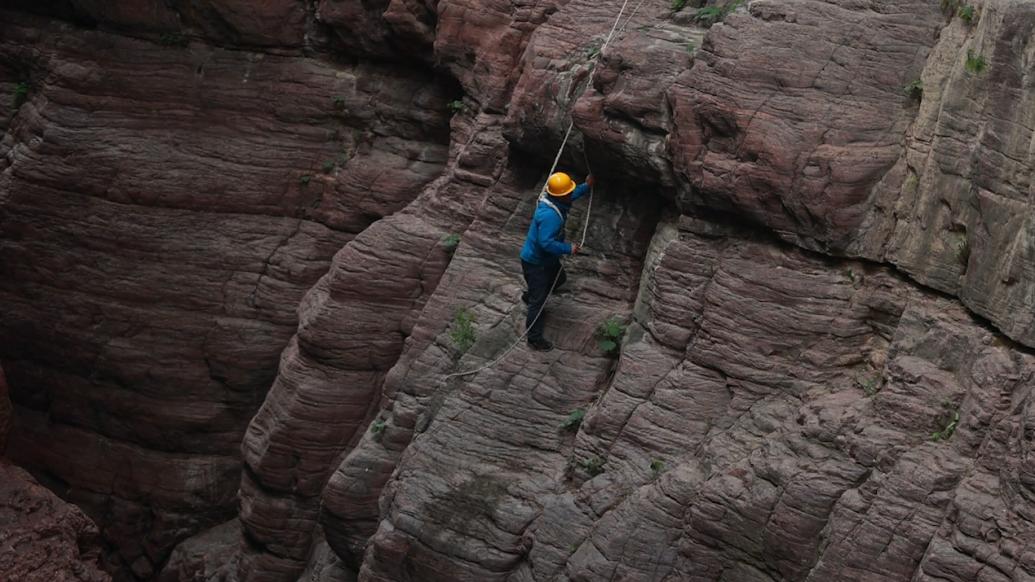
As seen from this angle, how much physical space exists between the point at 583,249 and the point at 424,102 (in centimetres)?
484

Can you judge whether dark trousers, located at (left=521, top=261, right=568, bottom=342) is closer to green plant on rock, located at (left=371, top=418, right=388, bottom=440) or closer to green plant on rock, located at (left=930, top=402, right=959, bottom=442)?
green plant on rock, located at (left=371, top=418, right=388, bottom=440)

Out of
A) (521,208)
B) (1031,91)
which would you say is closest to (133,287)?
(521,208)

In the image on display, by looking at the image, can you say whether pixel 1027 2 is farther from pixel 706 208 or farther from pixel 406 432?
pixel 406 432

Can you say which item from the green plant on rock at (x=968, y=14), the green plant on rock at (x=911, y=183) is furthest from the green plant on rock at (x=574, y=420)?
the green plant on rock at (x=968, y=14)

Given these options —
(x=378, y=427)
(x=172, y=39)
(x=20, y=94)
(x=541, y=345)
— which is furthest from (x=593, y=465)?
(x=20, y=94)

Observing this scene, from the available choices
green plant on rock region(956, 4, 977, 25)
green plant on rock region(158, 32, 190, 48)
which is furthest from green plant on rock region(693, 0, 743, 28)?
green plant on rock region(158, 32, 190, 48)

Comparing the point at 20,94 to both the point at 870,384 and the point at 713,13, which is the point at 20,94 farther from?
the point at 870,384

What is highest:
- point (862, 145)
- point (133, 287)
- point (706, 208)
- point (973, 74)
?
point (973, 74)

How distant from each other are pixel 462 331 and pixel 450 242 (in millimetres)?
1667

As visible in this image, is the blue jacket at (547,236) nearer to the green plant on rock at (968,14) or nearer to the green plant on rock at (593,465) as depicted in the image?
the green plant on rock at (593,465)

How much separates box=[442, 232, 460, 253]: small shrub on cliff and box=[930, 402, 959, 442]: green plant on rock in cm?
720

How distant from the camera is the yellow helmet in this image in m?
14.4

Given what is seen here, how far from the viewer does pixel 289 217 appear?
20406mm

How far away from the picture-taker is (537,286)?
14.9 meters
